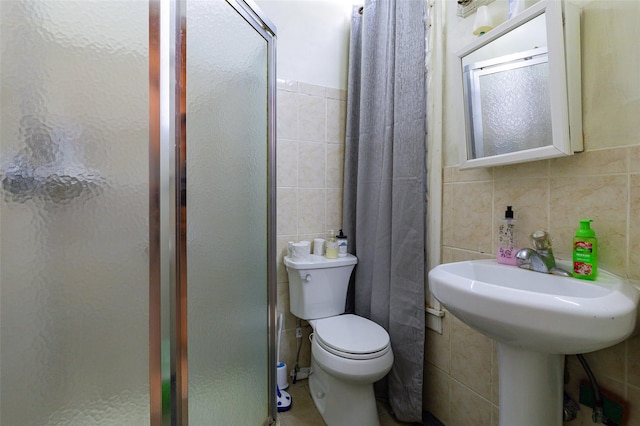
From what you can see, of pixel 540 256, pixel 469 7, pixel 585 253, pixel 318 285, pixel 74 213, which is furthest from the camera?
pixel 318 285

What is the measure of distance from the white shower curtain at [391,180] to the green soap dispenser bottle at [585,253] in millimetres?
568

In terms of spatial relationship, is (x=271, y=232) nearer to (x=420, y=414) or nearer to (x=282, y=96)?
(x=282, y=96)

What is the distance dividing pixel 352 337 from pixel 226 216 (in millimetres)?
824

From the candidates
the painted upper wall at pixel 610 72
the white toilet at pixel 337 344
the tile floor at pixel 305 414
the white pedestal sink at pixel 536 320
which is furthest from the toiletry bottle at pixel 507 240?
the tile floor at pixel 305 414

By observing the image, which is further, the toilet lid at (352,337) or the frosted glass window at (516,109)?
the toilet lid at (352,337)

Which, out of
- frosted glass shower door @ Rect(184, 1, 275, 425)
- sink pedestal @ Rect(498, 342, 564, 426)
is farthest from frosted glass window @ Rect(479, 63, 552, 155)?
frosted glass shower door @ Rect(184, 1, 275, 425)

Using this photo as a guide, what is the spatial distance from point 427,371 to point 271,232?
103cm

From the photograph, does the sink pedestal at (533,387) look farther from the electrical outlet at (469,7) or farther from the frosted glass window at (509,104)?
the electrical outlet at (469,7)

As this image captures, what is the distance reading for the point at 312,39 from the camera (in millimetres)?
1798

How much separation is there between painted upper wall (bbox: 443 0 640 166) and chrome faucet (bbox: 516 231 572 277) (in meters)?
0.29

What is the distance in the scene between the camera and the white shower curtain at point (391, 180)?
1362mm

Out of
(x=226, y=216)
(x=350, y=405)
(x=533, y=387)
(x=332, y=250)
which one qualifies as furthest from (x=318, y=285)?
(x=533, y=387)

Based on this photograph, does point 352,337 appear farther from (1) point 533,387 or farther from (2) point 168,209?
(2) point 168,209

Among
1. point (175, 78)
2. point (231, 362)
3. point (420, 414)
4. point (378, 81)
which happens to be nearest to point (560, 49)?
point (378, 81)
